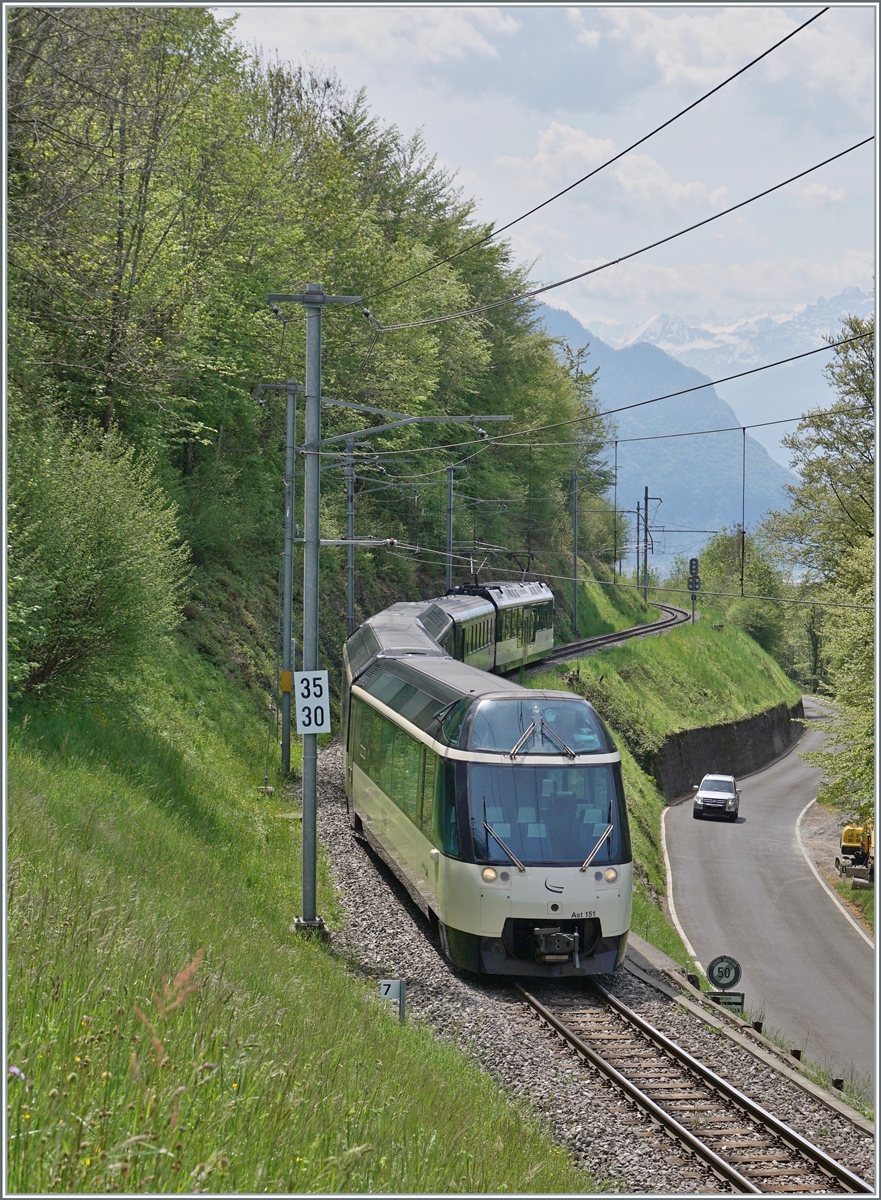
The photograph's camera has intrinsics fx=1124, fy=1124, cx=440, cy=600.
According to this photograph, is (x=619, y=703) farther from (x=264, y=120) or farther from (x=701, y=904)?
(x=264, y=120)

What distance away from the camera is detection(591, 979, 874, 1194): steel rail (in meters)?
8.64

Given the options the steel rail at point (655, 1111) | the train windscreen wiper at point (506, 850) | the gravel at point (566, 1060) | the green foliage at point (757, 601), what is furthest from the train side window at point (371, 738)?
the green foliage at point (757, 601)

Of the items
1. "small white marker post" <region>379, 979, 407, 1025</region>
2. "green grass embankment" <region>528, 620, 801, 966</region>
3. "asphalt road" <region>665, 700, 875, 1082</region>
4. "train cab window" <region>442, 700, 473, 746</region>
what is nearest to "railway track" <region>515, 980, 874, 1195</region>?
"small white marker post" <region>379, 979, 407, 1025</region>

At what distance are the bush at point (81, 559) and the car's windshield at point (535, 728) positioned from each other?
5.85 meters

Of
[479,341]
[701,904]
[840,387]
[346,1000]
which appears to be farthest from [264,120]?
[346,1000]

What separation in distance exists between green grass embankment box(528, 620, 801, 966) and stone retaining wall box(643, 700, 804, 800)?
1.77 ft

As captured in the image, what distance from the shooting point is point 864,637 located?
2975 centimetres

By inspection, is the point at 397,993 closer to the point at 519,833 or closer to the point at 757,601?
the point at 519,833

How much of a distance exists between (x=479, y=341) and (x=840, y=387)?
17067 millimetres

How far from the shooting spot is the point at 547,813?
12.8 m

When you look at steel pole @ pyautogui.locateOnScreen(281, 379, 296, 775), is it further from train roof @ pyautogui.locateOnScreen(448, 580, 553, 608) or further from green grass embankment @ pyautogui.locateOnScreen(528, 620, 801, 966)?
train roof @ pyautogui.locateOnScreen(448, 580, 553, 608)

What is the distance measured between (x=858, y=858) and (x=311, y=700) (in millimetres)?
26706

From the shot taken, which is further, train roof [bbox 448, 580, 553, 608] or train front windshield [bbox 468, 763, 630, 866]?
train roof [bbox 448, 580, 553, 608]

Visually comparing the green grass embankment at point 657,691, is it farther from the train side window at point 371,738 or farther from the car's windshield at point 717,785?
the train side window at point 371,738
